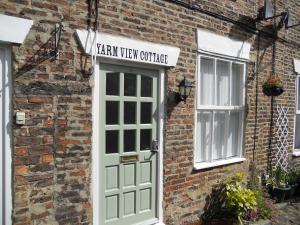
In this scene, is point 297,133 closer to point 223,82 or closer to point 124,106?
point 223,82

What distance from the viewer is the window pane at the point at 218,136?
21.6 feet

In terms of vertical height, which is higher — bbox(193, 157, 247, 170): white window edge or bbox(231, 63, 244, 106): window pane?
bbox(231, 63, 244, 106): window pane

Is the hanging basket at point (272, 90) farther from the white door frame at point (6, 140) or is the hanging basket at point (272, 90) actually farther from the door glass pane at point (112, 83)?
the white door frame at point (6, 140)

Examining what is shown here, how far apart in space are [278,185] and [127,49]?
4.70 m

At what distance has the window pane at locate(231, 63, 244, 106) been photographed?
6902mm

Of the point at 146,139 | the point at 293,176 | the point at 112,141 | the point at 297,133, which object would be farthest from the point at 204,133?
the point at 297,133

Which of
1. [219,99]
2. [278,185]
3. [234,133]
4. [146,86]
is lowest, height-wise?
[278,185]

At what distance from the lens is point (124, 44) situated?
4.76 m

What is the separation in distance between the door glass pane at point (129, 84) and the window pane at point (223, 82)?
2055mm

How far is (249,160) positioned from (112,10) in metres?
4.21

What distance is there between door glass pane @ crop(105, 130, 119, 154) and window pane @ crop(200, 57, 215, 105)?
1.92 m

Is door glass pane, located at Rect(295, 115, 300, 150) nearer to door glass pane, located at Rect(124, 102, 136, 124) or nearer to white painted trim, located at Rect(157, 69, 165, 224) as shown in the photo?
white painted trim, located at Rect(157, 69, 165, 224)

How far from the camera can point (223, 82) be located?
6.66 meters

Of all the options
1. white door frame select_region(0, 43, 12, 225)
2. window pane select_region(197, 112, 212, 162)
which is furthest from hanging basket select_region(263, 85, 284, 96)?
white door frame select_region(0, 43, 12, 225)
